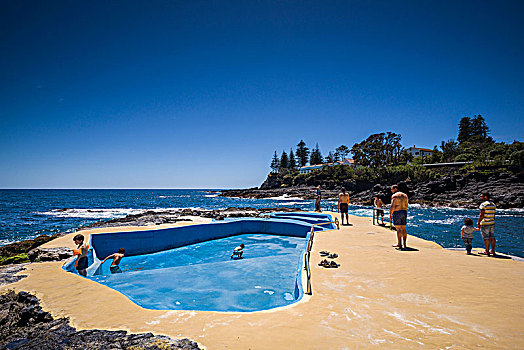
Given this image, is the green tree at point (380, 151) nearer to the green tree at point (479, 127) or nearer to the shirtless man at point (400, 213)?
the green tree at point (479, 127)

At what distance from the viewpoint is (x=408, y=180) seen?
4988 cm

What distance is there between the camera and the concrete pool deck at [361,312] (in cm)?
312

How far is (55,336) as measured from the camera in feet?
11.4

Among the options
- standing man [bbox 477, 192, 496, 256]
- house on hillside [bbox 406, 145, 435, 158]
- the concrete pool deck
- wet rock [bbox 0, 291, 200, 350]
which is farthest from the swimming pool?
house on hillside [bbox 406, 145, 435, 158]

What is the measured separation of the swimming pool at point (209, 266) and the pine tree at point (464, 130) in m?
79.0

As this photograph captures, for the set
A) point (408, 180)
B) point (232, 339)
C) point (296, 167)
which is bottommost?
point (232, 339)

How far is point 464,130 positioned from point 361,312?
90.0 m

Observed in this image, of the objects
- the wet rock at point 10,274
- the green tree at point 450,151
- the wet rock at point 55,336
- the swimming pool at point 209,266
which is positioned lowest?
the swimming pool at point 209,266

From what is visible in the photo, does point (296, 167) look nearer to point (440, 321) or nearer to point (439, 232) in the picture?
point (439, 232)

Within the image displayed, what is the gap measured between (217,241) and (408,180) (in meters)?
48.1

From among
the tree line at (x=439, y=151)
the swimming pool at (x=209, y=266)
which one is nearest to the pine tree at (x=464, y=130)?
the tree line at (x=439, y=151)

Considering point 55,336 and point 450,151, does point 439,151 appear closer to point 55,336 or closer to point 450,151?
point 450,151

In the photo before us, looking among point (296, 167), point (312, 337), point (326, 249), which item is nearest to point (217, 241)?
point (326, 249)

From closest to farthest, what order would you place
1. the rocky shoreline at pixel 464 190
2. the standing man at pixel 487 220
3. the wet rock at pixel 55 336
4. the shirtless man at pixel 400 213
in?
1. the wet rock at pixel 55 336
2. the standing man at pixel 487 220
3. the shirtless man at pixel 400 213
4. the rocky shoreline at pixel 464 190
